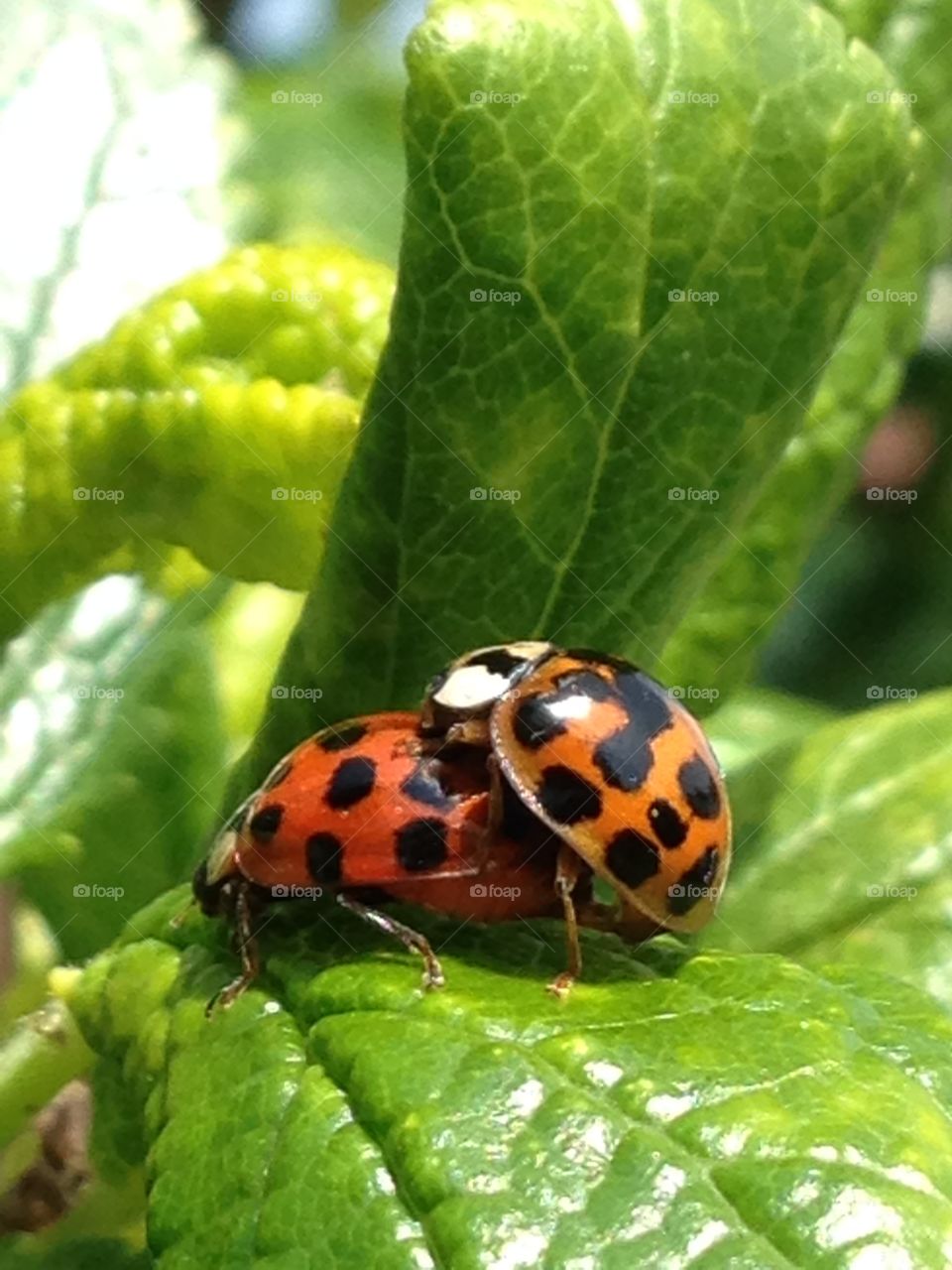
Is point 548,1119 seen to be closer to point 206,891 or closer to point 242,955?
point 242,955

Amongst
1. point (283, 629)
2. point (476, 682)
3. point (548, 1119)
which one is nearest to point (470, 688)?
point (476, 682)

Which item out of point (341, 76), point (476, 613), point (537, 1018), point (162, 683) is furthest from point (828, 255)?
point (341, 76)

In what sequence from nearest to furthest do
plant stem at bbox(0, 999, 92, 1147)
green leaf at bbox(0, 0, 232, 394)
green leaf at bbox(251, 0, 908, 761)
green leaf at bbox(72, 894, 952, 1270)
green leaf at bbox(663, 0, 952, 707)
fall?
green leaf at bbox(72, 894, 952, 1270) < green leaf at bbox(251, 0, 908, 761) < plant stem at bbox(0, 999, 92, 1147) < green leaf at bbox(663, 0, 952, 707) < green leaf at bbox(0, 0, 232, 394)

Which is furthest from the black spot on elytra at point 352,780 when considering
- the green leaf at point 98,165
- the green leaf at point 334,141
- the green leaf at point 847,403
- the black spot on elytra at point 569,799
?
the green leaf at point 334,141

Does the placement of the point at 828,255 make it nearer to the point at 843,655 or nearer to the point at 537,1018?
the point at 537,1018

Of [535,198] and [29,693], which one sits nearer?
[535,198]

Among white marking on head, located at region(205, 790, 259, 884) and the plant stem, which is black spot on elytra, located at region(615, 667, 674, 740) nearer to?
white marking on head, located at region(205, 790, 259, 884)

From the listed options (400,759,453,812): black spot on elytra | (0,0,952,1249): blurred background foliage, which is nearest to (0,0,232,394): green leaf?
(0,0,952,1249): blurred background foliage

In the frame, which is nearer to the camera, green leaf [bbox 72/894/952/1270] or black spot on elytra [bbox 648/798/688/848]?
green leaf [bbox 72/894/952/1270]
